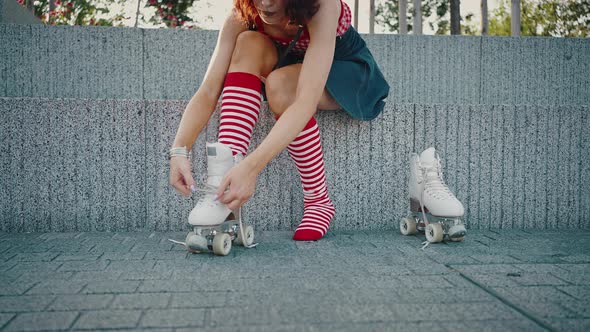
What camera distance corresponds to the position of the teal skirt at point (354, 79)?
88.6 inches

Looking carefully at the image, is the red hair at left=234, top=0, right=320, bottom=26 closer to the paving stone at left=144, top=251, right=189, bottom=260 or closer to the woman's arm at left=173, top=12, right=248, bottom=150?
the woman's arm at left=173, top=12, right=248, bottom=150

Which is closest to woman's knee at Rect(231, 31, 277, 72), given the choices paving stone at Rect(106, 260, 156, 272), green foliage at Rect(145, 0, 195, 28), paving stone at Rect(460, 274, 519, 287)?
paving stone at Rect(106, 260, 156, 272)

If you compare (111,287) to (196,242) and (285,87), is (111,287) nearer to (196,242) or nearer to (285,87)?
(196,242)

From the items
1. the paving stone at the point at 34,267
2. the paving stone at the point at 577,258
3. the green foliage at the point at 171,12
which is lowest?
the paving stone at the point at 577,258

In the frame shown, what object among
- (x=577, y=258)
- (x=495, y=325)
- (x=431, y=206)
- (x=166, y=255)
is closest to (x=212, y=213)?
(x=166, y=255)

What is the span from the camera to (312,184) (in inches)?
90.0

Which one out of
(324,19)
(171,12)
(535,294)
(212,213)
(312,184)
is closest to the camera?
(535,294)

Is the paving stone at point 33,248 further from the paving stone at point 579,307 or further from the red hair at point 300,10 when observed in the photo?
the paving stone at point 579,307

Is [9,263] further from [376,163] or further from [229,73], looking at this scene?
[376,163]

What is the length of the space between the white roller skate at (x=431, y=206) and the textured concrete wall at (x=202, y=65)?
279 cm

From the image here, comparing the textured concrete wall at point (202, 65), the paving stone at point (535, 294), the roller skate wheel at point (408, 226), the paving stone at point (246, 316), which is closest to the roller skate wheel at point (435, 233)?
the roller skate wheel at point (408, 226)

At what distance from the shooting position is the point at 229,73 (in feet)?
6.83

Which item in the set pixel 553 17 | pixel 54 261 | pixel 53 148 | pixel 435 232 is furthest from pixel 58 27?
pixel 553 17

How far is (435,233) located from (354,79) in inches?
29.3
